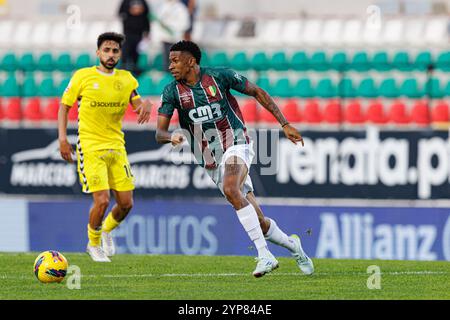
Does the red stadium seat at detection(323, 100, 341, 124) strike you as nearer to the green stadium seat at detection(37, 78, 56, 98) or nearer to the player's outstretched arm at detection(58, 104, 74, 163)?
the green stadium seat at detection(37, 78, 56, 98)

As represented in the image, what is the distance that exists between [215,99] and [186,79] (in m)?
0.32

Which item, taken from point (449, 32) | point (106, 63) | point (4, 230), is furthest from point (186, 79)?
point (449, 32)

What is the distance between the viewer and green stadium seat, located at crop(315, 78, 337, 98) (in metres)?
19.9

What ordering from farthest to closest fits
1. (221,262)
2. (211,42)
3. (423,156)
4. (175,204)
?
(211,42), (175,204), (423,156), (221,262)

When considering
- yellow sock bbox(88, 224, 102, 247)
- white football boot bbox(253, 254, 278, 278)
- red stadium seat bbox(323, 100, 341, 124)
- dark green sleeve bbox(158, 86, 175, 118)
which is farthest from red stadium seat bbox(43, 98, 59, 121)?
white football boot bbox(253, 254, 278, 278)

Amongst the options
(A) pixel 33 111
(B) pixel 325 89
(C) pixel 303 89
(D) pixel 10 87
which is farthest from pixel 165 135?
(D) pixel 10 87

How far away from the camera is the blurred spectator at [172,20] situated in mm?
21922

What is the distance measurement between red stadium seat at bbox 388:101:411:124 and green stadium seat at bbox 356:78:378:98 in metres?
0.36

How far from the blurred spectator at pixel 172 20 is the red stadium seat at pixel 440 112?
486 cm

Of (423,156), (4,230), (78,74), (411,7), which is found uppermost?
(411,7)

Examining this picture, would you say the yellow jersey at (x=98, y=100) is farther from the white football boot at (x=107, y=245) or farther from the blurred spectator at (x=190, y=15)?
the blurred spectator at (x=190, y=15)

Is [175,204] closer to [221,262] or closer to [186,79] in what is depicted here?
[221,262]

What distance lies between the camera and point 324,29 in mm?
22953

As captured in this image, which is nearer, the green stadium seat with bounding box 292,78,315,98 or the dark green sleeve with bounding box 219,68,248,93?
the dark green sleeve with bounding box 219,68,248,93
